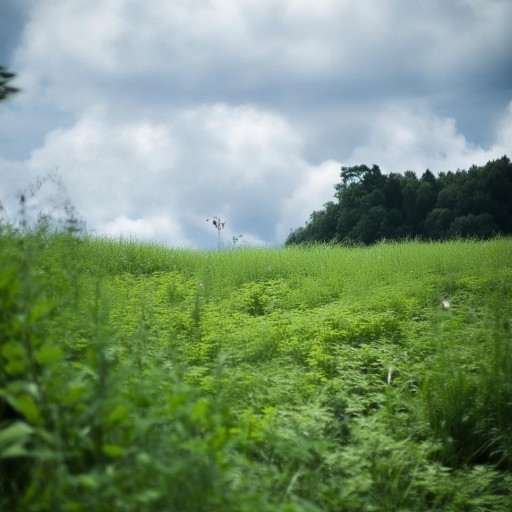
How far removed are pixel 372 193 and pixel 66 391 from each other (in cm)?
3232

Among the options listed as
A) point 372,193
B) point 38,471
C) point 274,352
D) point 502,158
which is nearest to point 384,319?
point 274,352

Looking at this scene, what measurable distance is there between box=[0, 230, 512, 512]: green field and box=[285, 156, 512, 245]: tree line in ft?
69.1

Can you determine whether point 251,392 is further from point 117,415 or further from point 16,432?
point 16,432

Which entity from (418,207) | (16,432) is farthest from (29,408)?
(418,207)

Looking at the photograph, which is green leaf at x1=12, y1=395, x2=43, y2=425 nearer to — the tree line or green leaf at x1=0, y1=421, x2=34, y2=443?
green leaf at x1=0, y1=421, x2=34, y2=443

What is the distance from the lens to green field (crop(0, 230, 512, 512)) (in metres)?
1.71

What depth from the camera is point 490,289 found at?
28.0 ft

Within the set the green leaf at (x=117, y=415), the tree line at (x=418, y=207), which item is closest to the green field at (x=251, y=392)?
the green leaf at (x=117, y=415)

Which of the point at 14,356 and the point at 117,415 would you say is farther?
the point at 14,356

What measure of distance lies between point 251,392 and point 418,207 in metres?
31.2

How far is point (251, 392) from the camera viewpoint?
4.54m

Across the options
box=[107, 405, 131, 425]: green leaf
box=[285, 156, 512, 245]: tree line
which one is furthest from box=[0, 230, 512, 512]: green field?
box=[285, 156, 512, 245]: tree line

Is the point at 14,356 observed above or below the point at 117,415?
above

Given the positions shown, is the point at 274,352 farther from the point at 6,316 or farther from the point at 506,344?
the point at 6,316
